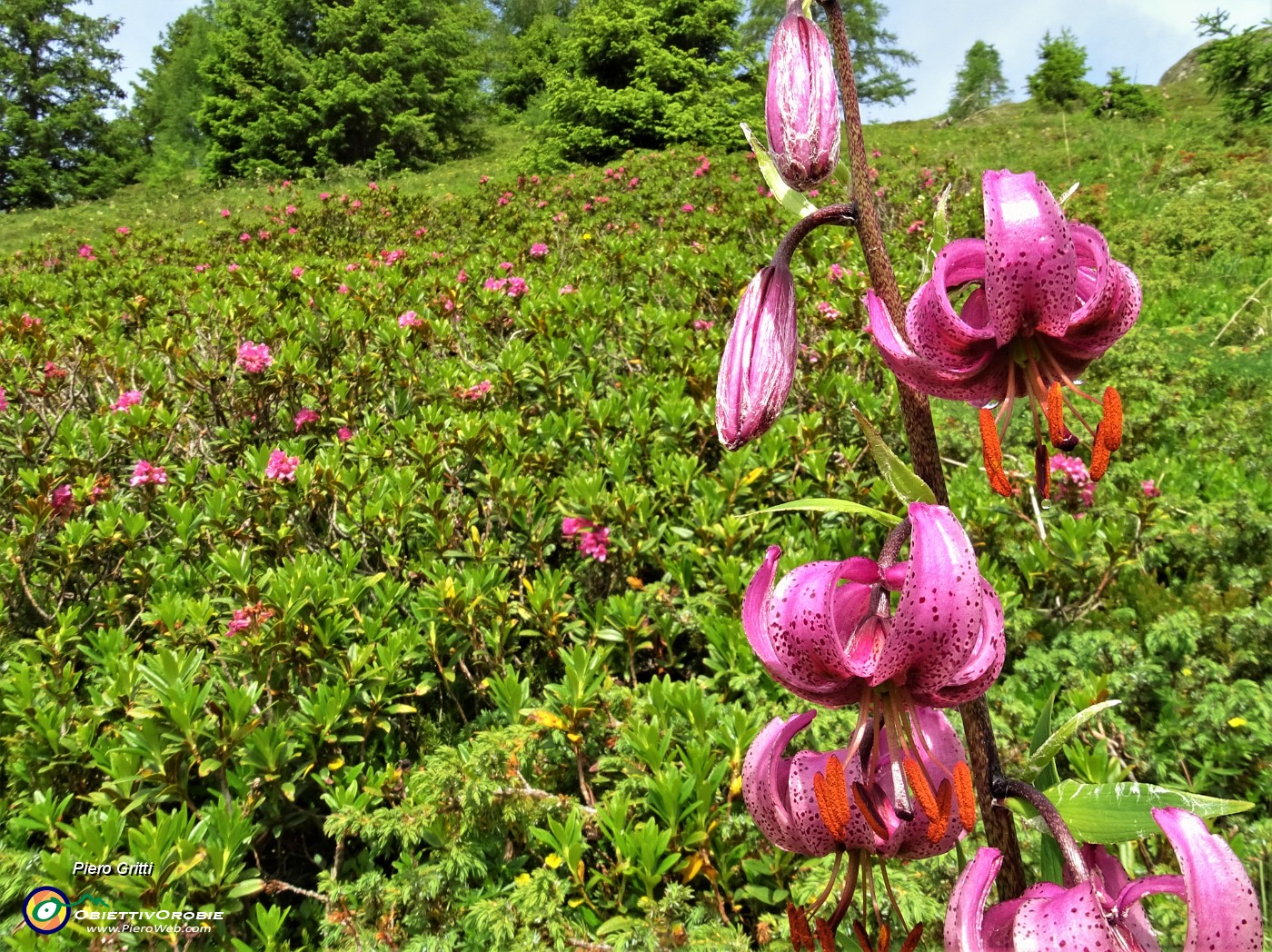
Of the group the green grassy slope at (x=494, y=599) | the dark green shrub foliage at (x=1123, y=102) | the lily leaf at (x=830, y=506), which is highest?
the dark green shrub foliage at (x=1123, y=102)

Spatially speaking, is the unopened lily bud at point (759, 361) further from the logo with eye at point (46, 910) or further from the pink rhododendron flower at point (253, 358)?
the pink rhododendron flower at point (253, 358)

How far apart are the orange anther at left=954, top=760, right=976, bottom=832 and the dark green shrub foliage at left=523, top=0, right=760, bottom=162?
456 inches

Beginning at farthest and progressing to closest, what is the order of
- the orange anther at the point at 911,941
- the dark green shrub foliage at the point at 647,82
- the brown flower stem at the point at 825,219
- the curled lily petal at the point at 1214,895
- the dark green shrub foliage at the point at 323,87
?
the dark green shrub foliage at the point at 323,87 → the dark green shrub foliage at the point at 647,82 → the brown flower stem at the point at 825,219 → the orange anther at the point at 911,941 → the curled lily petal at the point at 1214,895

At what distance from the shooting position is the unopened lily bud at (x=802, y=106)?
0.69 meters

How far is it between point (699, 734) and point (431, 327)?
8.12ft

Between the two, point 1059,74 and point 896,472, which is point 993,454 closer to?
point 896,472

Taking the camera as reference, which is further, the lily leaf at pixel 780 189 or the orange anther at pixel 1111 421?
the lily leaf at pixel 780 189

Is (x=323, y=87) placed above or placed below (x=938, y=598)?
above

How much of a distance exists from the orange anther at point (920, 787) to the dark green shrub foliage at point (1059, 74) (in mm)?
18050

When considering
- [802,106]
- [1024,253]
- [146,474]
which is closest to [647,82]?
[146,474]

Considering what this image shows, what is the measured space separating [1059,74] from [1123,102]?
4.85 meters

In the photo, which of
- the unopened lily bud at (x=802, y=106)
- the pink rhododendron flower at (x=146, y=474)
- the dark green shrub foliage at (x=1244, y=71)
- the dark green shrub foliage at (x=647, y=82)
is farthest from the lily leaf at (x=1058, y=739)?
the dark green shrub foliage at (x=647, y=82)

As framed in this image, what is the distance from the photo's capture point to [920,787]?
0.54m

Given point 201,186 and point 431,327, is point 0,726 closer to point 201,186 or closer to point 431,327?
point 431,327
